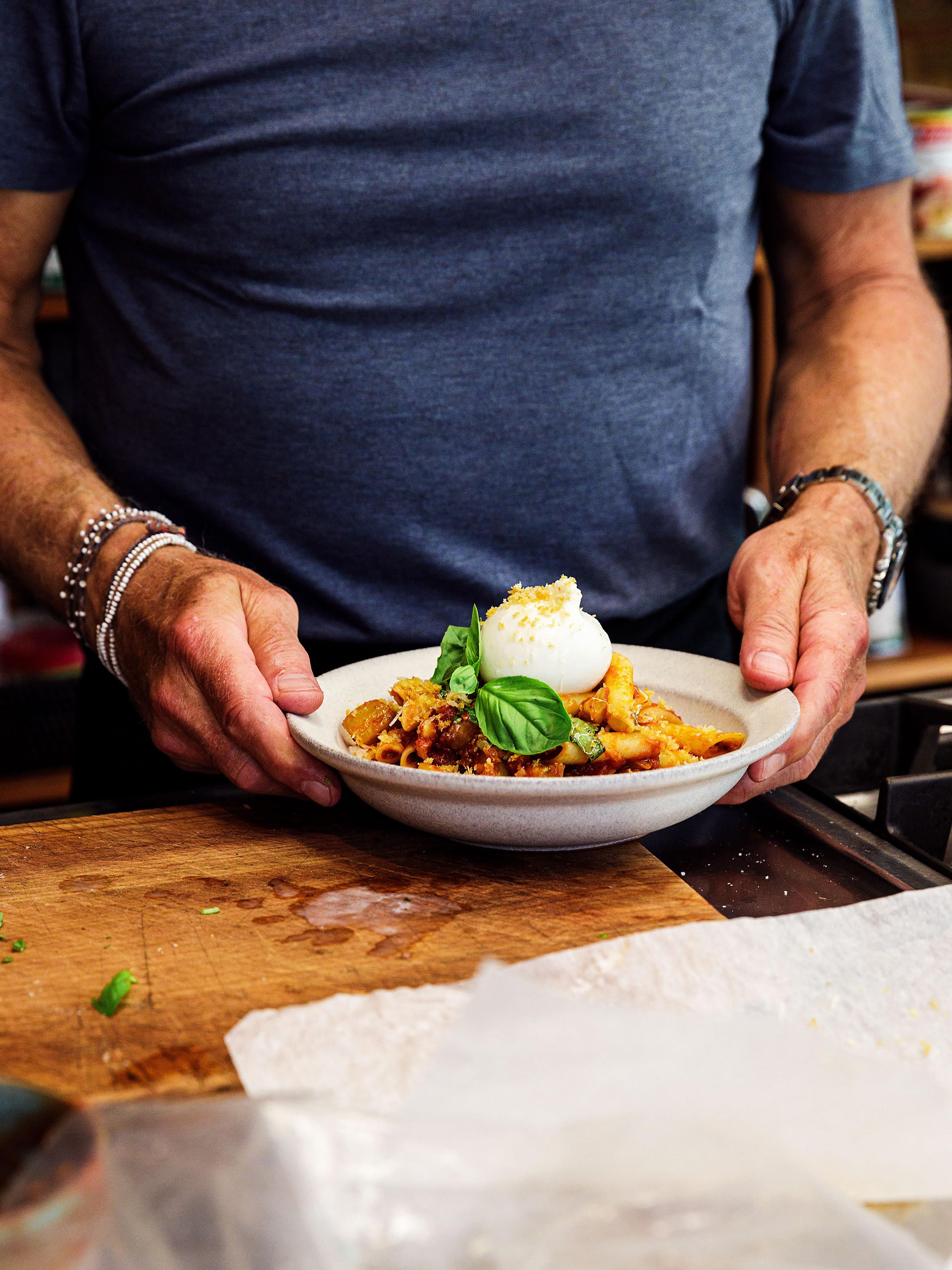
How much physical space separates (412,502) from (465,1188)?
1000 millimetres

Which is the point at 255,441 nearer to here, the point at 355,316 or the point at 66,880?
the point at 355,316

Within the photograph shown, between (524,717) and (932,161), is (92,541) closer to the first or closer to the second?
(524,717)

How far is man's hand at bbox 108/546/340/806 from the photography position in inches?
41.2

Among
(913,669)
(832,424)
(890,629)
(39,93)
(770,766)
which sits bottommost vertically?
(913,669)

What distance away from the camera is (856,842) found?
1018 millimetres

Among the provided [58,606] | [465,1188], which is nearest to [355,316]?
[58,606]

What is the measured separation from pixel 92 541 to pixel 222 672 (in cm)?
33

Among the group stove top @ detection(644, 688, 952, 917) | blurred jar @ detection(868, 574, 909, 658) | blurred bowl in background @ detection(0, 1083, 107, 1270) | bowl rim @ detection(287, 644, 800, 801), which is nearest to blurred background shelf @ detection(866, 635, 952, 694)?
blurred jar @ detection(868, 574, 909, 658)

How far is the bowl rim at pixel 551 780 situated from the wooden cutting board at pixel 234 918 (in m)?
0.10

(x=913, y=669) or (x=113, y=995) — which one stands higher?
(x=113, y=995)

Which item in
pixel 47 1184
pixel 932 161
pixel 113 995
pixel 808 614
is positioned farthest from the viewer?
pixel 932 161

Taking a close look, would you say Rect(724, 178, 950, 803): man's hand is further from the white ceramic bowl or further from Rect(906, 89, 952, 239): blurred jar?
Rect(906, 89, 952, 239): blurred jar

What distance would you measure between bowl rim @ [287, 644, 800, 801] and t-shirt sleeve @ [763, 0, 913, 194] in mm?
883

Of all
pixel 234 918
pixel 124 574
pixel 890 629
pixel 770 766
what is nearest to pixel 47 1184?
pixel 234 918
